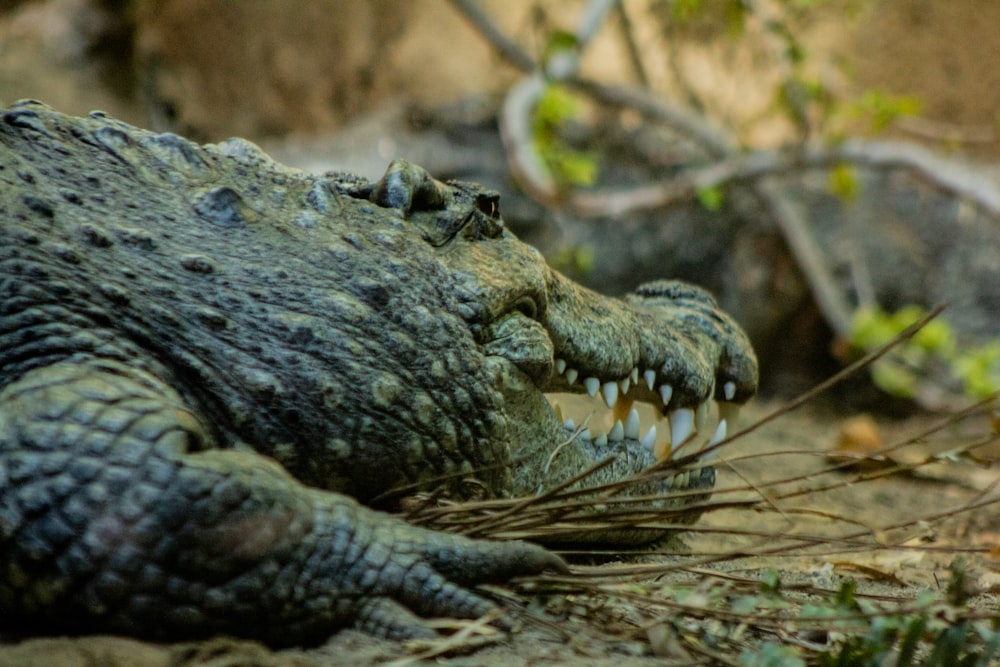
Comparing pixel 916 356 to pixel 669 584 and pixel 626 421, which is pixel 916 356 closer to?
pixel 626 421

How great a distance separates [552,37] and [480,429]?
4.14 metres

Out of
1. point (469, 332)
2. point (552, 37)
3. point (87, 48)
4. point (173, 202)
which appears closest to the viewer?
point (173, 202)

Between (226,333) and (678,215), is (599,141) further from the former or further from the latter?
(226,333)

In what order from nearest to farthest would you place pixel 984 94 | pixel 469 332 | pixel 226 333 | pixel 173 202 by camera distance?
Result: pixel 226 333, pixel 173 202, pixel 469 332, pixel 984 94

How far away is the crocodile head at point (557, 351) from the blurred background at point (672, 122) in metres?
2.87

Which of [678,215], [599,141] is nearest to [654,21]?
[599,141]

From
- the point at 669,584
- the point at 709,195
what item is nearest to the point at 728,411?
the point at 669,584

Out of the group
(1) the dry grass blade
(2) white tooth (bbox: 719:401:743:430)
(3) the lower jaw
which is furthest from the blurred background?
(1) the dry grass blade

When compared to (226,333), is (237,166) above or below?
above

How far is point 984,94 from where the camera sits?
303 inches

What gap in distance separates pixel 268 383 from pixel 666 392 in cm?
120

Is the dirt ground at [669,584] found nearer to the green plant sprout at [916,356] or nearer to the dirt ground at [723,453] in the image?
the dirt ground at [723,453]

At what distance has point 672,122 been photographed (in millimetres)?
6301

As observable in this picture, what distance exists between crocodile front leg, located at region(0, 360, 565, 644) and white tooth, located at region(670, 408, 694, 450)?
1.14 metres
